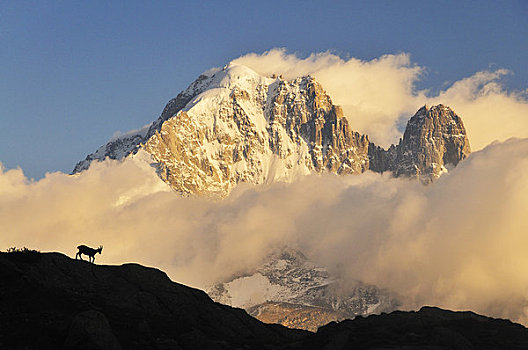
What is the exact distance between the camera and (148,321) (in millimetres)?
65125

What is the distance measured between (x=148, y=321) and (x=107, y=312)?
4.38m

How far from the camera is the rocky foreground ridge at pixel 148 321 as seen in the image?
5466cm

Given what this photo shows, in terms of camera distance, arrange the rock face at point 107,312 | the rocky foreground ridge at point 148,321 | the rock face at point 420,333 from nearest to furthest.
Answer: the rock face at point 107,312, the rocky foreground ridge at point 148,321, the rock face at point 420,333

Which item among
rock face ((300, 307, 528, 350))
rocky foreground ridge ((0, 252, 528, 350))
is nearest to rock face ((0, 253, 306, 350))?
rocky foreground ridge ((0, 252, 528, 350))

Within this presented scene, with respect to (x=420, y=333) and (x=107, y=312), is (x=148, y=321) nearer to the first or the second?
(x=107, y=312)

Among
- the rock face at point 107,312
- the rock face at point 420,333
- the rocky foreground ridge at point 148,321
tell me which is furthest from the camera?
the rock face at point 420,333

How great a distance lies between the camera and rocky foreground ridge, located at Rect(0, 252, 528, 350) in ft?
179

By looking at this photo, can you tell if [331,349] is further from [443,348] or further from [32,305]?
[32,305]

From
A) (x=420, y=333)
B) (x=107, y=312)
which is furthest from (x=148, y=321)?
(x=420, y=333)

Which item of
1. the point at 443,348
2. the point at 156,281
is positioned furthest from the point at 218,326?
the point at 443,348

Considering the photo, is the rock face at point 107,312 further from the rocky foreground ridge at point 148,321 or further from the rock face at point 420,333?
the rock face at point 420,333

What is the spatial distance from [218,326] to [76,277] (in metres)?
17.1

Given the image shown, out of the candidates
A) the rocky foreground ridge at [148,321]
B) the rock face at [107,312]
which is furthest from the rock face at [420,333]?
the rock face at [107,312]

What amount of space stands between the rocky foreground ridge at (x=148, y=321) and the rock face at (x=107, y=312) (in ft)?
0.31
